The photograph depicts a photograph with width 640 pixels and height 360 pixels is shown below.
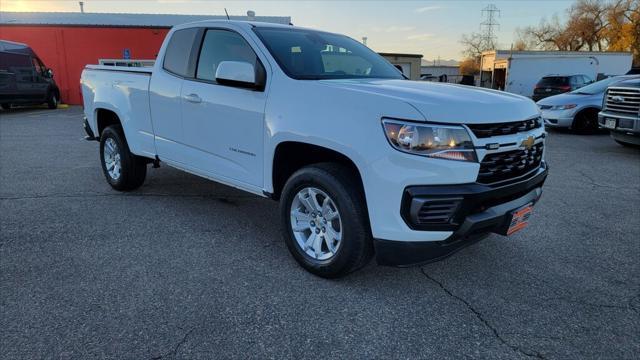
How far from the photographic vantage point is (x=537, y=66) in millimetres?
27000

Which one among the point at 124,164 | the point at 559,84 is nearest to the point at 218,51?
the point at 124,164

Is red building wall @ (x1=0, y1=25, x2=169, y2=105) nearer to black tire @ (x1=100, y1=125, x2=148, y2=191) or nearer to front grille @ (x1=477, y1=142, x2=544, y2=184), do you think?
black tire @ (x1=100, y1=125, x2=148, y2=191)

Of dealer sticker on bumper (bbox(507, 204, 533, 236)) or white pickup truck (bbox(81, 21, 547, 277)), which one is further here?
dealer sticker on bumper (bbox(507, 204, 533, 236))

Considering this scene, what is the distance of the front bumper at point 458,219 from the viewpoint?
271 cm

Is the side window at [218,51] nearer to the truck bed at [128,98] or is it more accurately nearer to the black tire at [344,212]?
the truck bed at [128,98]

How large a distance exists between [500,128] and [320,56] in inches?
69.7

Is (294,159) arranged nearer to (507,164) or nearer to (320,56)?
(320,56)

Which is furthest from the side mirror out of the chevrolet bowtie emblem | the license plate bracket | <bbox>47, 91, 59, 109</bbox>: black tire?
<bbox>47, 91, 59, 109</bbox>: black tire

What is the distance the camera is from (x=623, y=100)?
8.36m

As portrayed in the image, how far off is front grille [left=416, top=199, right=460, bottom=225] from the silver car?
1033cm

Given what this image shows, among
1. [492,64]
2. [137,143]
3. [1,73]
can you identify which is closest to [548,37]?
[492,64]

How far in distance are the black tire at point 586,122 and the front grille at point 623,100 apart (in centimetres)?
266

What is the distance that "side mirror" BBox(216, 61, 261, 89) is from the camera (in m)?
3.47

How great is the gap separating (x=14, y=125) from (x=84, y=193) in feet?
31.5
